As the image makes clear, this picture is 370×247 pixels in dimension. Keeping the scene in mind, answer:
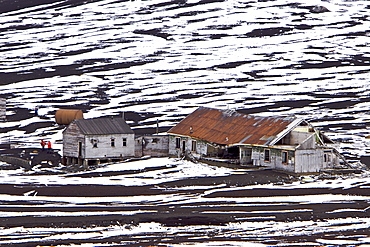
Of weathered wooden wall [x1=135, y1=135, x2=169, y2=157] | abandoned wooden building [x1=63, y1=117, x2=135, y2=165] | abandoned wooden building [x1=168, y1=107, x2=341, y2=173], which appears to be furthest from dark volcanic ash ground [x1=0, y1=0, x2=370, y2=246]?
weathered wooden wall [x1=135, y1=135, x2=169, y2=157]

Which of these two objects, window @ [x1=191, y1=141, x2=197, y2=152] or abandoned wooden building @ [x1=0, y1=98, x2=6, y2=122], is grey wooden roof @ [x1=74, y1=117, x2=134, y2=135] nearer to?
window @ [x1=191, y1=141, x2=197, y2=152]

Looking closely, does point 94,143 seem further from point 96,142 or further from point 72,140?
point 72,140

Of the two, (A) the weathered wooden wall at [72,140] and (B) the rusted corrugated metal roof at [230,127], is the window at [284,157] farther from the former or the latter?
(A) the weathered wooden wall at [72,140]

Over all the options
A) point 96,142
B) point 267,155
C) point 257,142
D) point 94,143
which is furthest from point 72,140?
point 267,155

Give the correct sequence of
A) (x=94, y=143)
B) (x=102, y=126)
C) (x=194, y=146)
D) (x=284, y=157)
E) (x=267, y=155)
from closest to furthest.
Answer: (x=284, y=157)
(x=267, y=155)
(x=94, y=143)
(x=102, y=126)
(x=194, y=146)

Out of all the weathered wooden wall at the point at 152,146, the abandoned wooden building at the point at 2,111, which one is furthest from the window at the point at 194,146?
the abandoned wooden building at the point at 2,111

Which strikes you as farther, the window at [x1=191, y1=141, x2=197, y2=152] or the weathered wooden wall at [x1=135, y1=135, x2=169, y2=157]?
the weathered wooden wall at [x1=135, y1=135, x2=169, y2=157]
